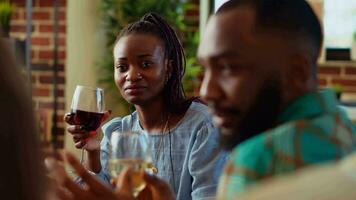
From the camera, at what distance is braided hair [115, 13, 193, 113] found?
1.78 m

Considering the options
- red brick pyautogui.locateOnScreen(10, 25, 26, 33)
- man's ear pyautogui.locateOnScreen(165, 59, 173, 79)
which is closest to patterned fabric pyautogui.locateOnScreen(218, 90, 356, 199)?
man's ear pyautogui.locateOnScreen(165, 59, 173, 79)

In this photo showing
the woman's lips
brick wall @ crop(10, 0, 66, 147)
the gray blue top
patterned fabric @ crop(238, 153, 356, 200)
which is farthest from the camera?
brick wall @ crop(10, 0, 66, 147)

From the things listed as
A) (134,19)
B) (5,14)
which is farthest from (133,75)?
(5,14)

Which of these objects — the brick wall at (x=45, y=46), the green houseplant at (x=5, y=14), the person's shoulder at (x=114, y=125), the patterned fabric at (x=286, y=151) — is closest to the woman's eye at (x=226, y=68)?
the patterned fabric at (x=286, y=151)

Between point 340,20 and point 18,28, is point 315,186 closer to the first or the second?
point 340,20

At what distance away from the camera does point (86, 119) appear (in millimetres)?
1657

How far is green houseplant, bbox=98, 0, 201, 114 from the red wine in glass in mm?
1397

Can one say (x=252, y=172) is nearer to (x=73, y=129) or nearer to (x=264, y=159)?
(x=264, y=159)

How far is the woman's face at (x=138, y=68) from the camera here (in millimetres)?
1698

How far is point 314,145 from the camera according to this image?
30.1 inches

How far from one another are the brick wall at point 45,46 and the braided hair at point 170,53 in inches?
66.6

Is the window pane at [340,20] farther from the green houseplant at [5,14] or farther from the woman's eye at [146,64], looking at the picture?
the woman's eye at [146,64]

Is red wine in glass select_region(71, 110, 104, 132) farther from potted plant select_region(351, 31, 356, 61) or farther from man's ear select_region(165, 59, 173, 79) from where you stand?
potted plant select_region(351, 31, 356, 61)

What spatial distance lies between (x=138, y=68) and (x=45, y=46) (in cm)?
187
